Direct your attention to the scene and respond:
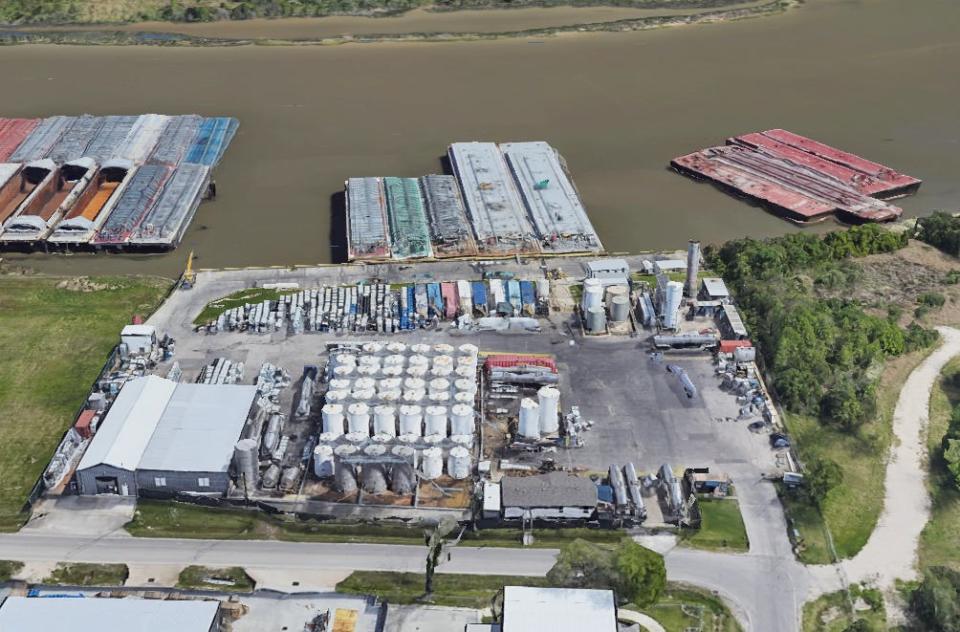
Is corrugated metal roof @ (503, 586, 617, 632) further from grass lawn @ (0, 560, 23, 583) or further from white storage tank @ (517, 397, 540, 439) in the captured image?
grass lawn @ (0, 560, 23, 583)

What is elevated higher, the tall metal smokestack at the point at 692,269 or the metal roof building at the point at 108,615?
the tall metal smokestack at the point at 692,269

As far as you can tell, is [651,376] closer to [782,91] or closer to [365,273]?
[365,273]

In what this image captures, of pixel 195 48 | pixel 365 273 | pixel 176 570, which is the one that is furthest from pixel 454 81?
pixel 176 570

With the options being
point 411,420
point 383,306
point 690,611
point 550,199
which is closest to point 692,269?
point 550,199

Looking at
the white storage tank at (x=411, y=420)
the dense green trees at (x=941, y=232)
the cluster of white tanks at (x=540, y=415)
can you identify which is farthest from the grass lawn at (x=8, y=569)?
the dense green trees at (x=941, y=232)

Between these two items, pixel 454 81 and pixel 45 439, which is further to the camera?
pixel 454 81

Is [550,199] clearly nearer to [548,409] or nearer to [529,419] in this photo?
[548,409]

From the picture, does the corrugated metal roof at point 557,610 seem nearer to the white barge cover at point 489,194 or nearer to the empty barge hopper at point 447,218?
the empty barge hopper at point 447,218
